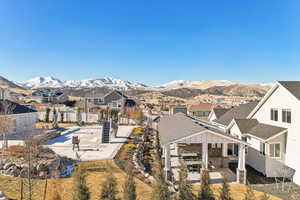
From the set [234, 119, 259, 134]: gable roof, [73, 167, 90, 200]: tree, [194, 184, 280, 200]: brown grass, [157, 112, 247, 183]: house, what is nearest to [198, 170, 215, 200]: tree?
[157, 112, 247, 183]: house

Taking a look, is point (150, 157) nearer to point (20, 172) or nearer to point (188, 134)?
point (188, 134)

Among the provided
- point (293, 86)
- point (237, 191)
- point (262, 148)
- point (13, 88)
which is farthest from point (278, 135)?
point (13, 88)

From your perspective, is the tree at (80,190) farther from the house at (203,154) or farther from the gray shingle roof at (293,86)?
the gray shingle roof at (293,86)

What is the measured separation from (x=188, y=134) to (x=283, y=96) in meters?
7.20

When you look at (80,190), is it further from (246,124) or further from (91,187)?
(246,124)

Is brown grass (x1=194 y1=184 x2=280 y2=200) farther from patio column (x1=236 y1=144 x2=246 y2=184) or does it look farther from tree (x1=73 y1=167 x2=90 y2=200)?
tree (x1=73 y1=167 x2=90 y2=200)

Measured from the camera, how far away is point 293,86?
11914 millimetres

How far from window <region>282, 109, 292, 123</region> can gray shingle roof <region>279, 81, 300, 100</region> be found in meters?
1.15

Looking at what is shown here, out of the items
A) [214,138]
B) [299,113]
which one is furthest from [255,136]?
Answer: [214,138]

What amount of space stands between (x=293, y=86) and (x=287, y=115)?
2005 millimetres

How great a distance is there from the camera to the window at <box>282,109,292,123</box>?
11344mm

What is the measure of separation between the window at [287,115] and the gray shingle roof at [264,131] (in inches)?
25.4

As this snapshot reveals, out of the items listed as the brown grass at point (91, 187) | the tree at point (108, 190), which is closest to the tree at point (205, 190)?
the brown grass at point (91, 187)

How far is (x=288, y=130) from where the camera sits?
37.3ft
